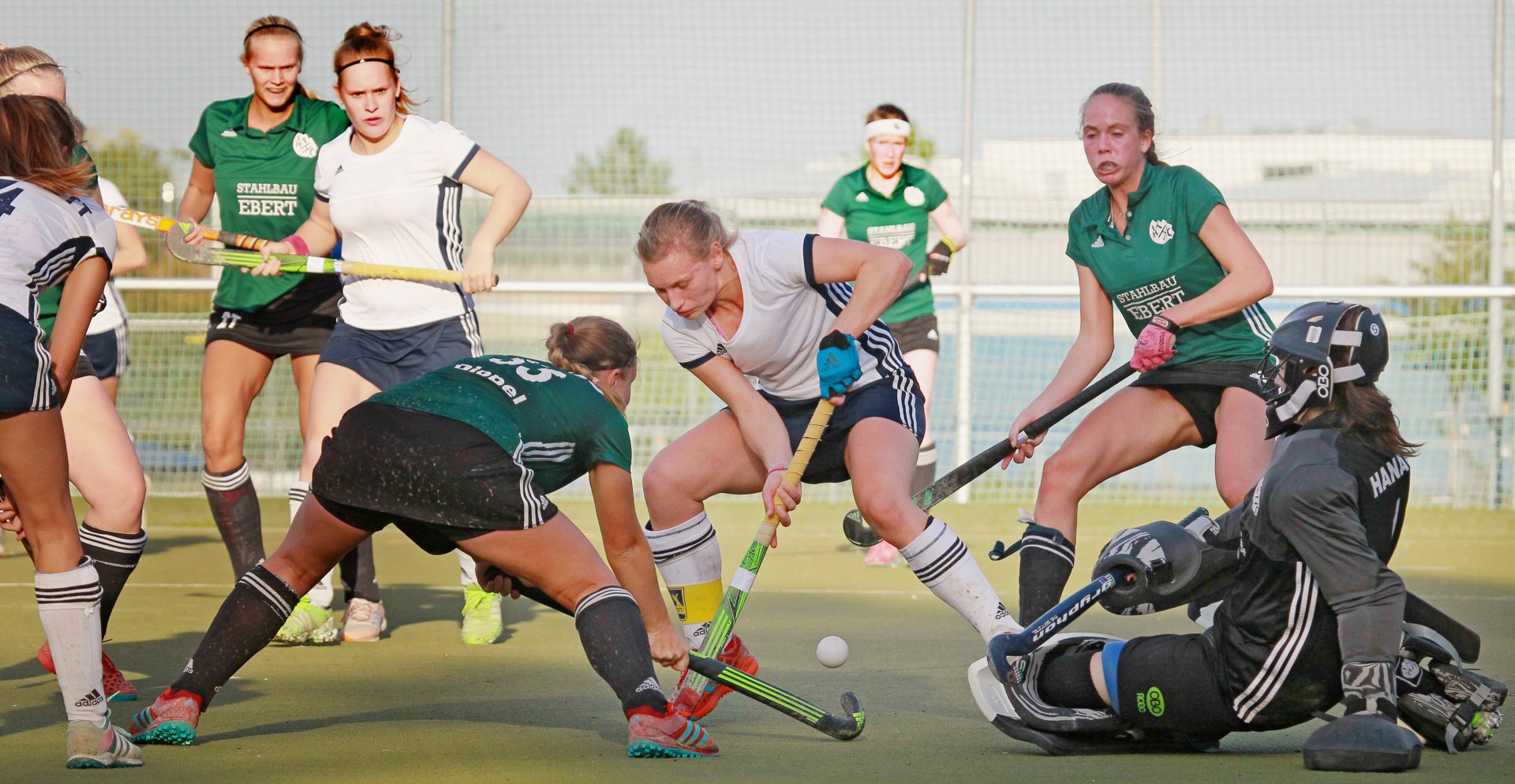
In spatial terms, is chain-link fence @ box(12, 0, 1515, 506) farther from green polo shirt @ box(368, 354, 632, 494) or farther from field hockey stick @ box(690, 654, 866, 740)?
green polo shirt @ box(368, 354, 632, 494)

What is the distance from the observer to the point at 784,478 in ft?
12.7

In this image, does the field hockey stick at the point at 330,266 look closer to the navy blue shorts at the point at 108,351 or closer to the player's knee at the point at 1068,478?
the navy blue shorts at the point at 108,351

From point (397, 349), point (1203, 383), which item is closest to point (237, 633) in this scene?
point (397, 349)

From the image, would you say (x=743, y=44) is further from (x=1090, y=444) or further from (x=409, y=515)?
(x=409, y=515)

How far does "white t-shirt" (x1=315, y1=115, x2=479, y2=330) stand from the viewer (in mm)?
5258

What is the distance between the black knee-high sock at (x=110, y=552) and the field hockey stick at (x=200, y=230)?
1491 millimetres

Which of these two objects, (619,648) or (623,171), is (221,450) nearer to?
(619,648)

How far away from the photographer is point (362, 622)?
17.8 ft

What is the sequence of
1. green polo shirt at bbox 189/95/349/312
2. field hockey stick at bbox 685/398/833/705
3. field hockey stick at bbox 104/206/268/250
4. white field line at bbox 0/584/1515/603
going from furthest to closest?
white field line at bbox 0/584/1515/603
green polo shirt at bbox 189/95/349/312
field hockey stick at bbox 104/206/268/250
field hockey stick at bbox 685/398/833/705

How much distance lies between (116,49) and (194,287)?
5.54ft

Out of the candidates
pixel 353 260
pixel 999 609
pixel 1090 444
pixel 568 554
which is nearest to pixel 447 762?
pixel 568 554

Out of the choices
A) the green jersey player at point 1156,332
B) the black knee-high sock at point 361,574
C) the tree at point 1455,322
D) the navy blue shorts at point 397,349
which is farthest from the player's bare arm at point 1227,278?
the tree at point 1455,322

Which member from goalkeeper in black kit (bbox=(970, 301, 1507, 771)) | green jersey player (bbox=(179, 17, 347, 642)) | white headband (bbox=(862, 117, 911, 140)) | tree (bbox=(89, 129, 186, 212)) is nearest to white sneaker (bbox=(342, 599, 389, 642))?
green jersey player (bbox=(179, 17, 347, 642))

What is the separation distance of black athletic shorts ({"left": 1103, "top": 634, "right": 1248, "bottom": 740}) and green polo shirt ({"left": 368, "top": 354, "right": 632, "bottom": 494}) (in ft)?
3.83
